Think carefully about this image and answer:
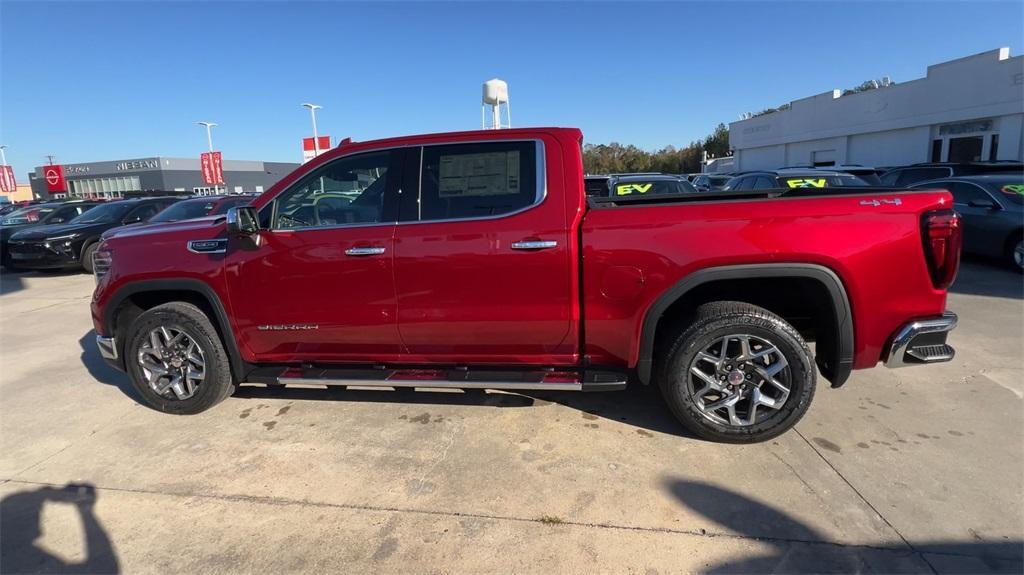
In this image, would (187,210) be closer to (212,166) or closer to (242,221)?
(242,221)

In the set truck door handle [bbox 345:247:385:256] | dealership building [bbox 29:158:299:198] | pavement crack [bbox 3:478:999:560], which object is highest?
dealership building [bbox 29:158:299:198]

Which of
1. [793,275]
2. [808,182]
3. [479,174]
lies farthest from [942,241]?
[808,182]

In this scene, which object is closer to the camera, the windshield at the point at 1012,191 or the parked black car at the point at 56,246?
the windshield at the point at 1012,191

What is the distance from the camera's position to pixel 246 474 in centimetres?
323

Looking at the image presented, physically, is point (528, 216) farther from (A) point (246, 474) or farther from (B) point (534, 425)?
(A) point (246, 474)

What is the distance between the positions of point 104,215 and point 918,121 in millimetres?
30715

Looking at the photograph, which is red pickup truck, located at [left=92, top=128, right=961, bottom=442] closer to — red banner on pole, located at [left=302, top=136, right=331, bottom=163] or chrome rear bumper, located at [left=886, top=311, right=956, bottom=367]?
chrome rear bumper, located at [left=886, top=311, right=956, bottom=367]

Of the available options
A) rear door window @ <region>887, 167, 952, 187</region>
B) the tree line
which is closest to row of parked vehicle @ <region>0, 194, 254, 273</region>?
rear door window @ <region>887, 167, 952, 187</region>

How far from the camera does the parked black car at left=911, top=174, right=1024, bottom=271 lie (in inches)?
316

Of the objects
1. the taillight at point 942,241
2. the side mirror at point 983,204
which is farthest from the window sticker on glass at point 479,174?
Answer: the side mirror at point 983,204

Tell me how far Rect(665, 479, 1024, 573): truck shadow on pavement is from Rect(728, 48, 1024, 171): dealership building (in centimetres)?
2438

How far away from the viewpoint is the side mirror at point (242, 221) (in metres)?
3.46

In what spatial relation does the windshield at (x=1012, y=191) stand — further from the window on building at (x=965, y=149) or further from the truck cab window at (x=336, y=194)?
the window on building at (x=965, y=149)

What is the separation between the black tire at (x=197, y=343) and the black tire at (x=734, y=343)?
3141mm
